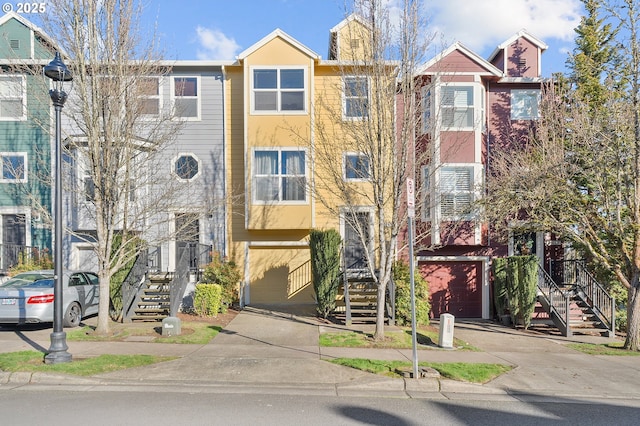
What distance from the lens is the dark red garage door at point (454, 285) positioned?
15617 mm

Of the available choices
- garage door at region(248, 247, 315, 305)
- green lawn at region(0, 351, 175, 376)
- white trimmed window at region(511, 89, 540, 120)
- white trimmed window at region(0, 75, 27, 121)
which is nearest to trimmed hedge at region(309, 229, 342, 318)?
garage door at region(248, 247, 315, 305)

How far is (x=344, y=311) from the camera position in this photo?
1328 cm

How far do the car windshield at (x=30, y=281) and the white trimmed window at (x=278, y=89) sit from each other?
8067mm

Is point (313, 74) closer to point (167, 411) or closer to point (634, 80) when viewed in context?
point (634, 80)

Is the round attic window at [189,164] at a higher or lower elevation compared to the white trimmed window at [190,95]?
lower

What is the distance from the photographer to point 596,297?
1355 cm

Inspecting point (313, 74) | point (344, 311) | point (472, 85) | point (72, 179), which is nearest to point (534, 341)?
point (344, 311)

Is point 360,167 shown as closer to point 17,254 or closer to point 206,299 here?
point 206,299

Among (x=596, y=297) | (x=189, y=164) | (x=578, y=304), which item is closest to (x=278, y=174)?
(x=189, y=164)

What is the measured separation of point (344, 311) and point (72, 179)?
905cm

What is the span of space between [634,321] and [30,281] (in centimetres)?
1505

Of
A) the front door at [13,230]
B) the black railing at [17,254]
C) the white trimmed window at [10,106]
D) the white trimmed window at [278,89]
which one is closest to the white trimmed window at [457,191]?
the white trimmed window at [278,89]

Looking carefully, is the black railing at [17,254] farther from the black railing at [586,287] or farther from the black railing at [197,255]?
the black railing at [586,287]

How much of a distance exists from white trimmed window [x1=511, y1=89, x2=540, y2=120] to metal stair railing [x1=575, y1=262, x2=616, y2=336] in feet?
18.2
